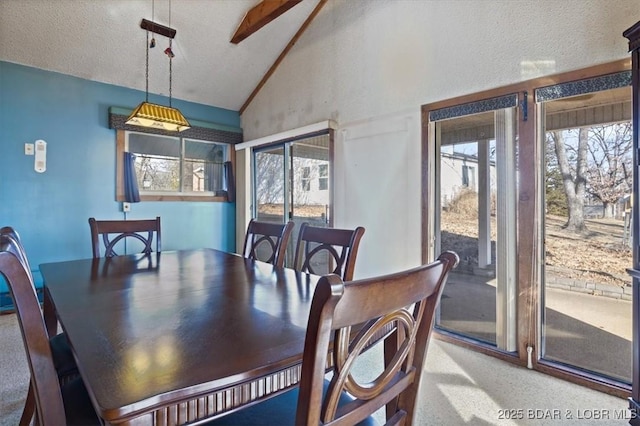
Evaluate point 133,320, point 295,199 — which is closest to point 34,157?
point 295,199

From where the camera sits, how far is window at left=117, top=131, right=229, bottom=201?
430cm

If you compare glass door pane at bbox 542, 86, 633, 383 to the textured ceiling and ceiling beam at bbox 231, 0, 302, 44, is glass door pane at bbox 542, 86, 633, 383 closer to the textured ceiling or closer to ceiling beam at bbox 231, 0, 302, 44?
ceiling beam at bbox 231, 0, 302, 44

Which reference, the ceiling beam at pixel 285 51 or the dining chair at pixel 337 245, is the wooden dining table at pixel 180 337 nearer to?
the dining chair at pixel 337 245

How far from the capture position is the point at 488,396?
76.6 inches

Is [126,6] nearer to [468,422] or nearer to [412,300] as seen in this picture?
[412,300]

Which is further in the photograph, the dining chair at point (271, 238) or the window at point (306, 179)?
the window at point (306, 179)

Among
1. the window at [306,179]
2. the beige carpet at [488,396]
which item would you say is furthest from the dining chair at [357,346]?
the window at [306,179]

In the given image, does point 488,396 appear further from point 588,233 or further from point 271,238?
point 271,238

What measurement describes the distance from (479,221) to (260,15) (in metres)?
2.92

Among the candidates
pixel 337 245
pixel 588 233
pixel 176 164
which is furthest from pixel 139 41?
pixel 588 233

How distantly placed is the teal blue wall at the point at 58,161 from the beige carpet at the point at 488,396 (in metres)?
1.57

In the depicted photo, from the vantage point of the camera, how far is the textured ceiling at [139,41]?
3.17m

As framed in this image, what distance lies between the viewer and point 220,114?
5.00m

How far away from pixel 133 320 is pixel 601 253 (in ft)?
8.62
